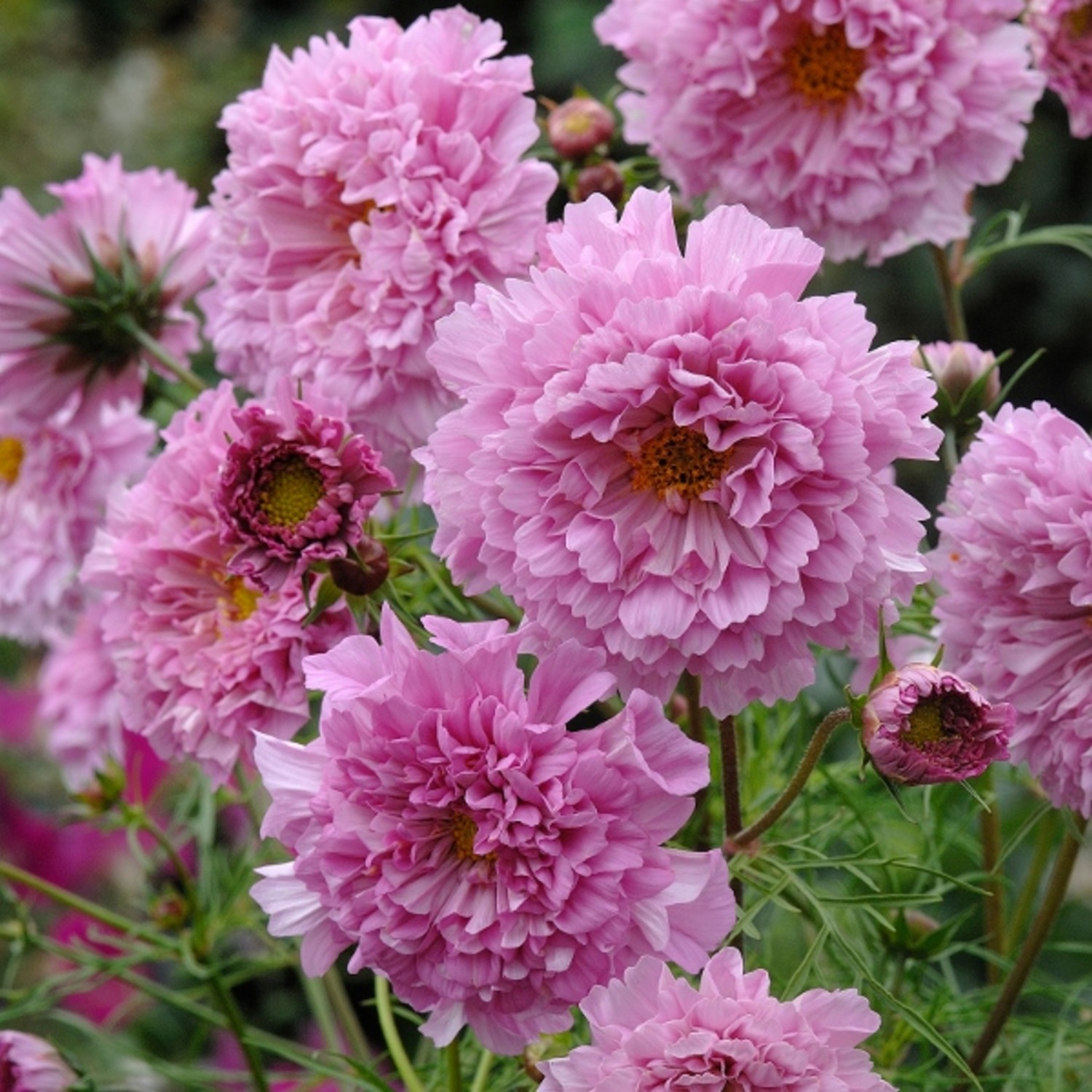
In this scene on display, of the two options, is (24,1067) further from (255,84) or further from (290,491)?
(255,84)

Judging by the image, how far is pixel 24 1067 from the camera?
0.51 metres

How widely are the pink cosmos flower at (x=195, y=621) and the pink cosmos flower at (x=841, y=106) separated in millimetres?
197

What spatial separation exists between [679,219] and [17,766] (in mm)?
863

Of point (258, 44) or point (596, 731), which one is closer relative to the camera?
point (596, 731)

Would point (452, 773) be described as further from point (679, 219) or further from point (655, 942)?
point (679, 219)

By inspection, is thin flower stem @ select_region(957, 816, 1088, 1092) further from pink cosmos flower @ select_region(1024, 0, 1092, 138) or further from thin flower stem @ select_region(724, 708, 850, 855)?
pink cosmos flower @ select_region(1024, 0, 1092, 138)

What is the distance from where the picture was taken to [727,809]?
423 millimetres

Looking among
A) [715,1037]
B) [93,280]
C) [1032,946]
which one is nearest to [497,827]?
[715,1037]

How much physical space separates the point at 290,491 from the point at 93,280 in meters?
0.21

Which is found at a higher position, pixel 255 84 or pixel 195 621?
pixel 255 84

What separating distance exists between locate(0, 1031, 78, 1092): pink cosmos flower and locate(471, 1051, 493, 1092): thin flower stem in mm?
139

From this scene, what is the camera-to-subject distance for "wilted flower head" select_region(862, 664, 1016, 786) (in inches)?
14.3

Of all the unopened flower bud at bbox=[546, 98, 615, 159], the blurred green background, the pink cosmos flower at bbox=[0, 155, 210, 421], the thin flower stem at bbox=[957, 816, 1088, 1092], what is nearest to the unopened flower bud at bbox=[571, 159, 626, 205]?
the unopened flower bud at bbox=[546, 98, 615, 159]

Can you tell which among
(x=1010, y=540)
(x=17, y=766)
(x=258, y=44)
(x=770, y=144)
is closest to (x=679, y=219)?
(x=770, y=144)
